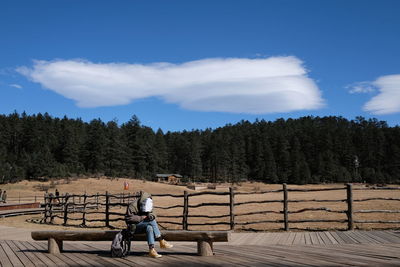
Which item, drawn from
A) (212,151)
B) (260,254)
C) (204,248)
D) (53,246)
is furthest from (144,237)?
(212,151)

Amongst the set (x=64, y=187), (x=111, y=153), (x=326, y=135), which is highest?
(x=326, y=135)

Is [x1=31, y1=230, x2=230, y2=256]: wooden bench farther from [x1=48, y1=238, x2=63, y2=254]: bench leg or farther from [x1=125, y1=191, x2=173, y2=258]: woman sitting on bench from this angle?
[x1=125, y1=191, x2=173, y2=258]: woman sitting on bench

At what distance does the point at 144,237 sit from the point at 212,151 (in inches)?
4339

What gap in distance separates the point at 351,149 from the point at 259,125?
47.2m

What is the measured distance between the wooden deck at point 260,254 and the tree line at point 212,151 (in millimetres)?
75158

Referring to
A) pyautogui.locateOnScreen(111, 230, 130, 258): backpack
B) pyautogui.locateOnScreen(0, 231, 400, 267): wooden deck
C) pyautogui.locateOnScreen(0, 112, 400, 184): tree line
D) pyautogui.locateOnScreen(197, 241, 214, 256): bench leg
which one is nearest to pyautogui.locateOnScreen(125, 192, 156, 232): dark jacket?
pyautogui.locateOnScreen(111, 230, 130, 258): backpack

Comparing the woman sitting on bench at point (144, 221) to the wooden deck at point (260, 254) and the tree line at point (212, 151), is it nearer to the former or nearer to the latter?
the wooden deck at point (260, 254)

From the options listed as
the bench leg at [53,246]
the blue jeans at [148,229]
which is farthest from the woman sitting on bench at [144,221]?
the bench leg at [53,246]

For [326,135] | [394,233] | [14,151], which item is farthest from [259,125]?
[394,233]

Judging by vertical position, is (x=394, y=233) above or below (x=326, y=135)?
below

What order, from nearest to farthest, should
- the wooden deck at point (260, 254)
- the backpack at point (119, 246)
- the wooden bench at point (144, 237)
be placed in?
the wooden deck at point (260, 254) → the wooden bench at point (144, 237) → the backpack at point (119, 246)

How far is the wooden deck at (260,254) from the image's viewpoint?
7180 millimetres

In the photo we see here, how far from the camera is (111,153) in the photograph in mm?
96500

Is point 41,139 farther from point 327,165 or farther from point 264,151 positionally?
point 327,165
